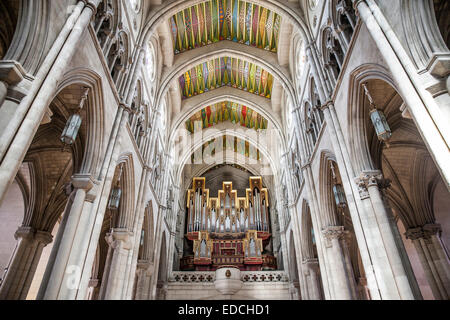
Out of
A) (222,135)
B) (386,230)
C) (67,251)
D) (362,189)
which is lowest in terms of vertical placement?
(67,251)

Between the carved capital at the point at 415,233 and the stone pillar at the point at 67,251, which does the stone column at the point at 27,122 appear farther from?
the carved capital at the point at 415,233

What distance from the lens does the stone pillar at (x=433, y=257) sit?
9.48 m

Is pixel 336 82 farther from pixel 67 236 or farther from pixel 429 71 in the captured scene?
pixel 67 236

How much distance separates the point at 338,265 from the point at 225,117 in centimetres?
1498

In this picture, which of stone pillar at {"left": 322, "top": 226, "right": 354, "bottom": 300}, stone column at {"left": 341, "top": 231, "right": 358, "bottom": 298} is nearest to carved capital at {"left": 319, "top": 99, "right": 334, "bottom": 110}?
stone pillar at {"left": 322, "top": 226, "right": 354, "bottom": 300}

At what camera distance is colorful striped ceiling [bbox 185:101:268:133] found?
20.9m

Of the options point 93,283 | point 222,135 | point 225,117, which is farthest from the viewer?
point 222,135

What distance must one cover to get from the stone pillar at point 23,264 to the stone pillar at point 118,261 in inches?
133

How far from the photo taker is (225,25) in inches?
629

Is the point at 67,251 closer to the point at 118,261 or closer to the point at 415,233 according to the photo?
the point at 118,261

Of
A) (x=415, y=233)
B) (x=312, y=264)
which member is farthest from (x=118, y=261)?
(x=415, y=233)

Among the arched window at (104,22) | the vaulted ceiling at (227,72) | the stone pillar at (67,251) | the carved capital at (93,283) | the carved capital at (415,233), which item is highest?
the vaulted ceiling at (227,72)

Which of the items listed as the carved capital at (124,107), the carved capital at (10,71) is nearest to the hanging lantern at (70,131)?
the carved capital at (10,71)

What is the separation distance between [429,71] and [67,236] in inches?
291
